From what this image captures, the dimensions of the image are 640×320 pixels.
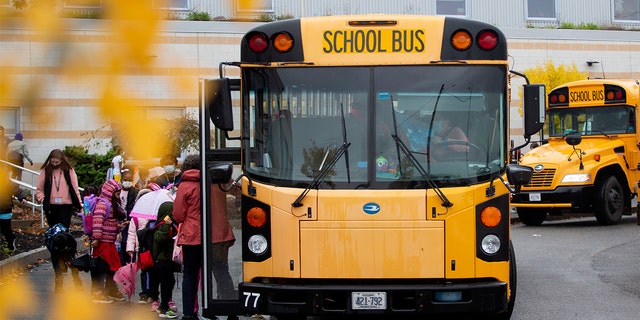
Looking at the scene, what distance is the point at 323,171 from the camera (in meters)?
7.69

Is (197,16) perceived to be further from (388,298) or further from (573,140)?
(573,140)

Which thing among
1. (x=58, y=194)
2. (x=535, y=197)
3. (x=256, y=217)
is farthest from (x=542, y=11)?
(x=256, y=217)

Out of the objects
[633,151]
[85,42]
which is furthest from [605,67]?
[85,42]

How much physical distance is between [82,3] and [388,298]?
6036 mm

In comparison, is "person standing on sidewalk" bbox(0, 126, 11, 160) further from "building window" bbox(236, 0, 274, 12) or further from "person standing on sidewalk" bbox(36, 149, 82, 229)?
"person standing on sidewalk" bbox(36, 149, 82, 229)

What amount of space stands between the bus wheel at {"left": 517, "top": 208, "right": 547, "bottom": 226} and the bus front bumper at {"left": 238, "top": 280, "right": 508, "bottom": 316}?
11.7m

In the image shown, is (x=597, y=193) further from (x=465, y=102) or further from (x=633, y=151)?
(x=465, y=102)

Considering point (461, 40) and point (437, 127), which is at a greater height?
point (461, 40)

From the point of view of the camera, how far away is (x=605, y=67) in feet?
99.9

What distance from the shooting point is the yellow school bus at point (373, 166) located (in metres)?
7.54

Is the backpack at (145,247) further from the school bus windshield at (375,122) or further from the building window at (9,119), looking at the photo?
the building window at (9,119)

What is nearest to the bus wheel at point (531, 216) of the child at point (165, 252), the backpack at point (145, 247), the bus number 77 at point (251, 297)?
the child at point (165, 252)

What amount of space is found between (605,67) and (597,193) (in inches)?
548

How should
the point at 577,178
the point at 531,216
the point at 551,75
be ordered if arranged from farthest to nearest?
1. the point at 551,75
2. the point at 531,216
3. the point at 577,178
